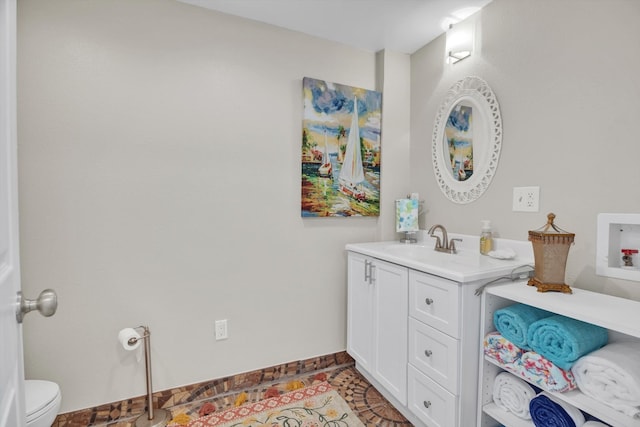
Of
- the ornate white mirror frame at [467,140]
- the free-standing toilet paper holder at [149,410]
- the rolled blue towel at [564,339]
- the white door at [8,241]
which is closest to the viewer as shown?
the white door at [8,241]

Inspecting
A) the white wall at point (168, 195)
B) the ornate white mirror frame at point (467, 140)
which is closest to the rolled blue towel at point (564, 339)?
the ornate white mirror frame at point (467, 140)

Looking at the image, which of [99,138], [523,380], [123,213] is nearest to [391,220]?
[523,380]

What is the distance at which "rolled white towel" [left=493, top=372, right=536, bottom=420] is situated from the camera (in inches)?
48.4

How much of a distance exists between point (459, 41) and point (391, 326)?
5.67 feet

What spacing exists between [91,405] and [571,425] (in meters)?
2.13

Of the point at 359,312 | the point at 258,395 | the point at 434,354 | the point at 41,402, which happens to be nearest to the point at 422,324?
the point at 434,354

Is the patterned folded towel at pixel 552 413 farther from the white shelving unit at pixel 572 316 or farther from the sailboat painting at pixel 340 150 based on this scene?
the sailboat painting at pixel 340 150

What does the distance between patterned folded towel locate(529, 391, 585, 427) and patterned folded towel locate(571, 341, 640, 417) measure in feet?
0.38

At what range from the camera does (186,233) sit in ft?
5.84

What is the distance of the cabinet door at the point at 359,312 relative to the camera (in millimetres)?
1884

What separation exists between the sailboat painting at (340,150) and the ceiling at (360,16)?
1.07 feet

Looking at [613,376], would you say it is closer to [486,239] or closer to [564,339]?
[564,339]

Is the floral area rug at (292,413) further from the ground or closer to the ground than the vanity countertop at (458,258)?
closer to the ground

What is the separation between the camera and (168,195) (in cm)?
174
